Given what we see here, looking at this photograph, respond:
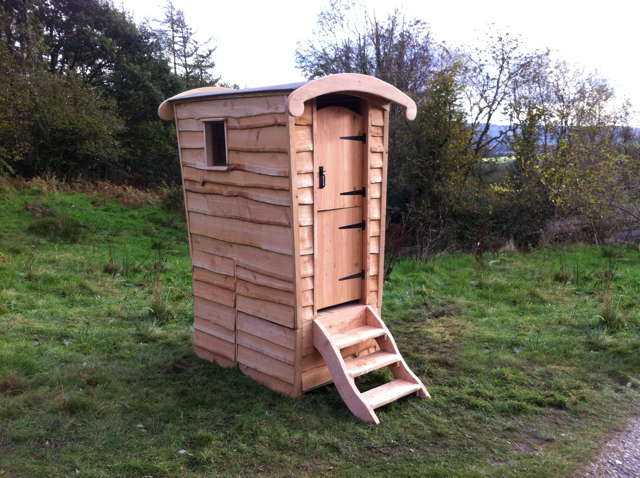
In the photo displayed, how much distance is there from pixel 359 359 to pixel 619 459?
2183 mm

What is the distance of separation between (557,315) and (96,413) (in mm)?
5835

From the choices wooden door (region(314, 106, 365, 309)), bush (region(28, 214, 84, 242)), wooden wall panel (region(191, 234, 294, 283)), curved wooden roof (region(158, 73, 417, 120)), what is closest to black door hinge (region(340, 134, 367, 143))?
wooden door (region(314, 106, 365, 309))

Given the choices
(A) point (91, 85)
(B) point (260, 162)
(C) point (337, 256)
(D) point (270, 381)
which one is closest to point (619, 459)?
(C) point (337, 256)

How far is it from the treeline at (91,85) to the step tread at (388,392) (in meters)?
14.8

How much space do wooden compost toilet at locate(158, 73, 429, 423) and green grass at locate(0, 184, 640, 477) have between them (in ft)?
1.13

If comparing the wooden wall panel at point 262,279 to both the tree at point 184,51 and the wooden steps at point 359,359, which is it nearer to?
the wooden steps at point 359,359

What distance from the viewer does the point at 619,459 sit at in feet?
13.3

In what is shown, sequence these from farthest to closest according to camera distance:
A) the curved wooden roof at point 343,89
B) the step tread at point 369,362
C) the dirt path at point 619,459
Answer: the step tread at point 369,362 < the curved wooden roof at point 343,89 < the dirt path at point 619,459

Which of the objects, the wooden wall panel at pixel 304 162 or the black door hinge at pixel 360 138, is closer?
the wooden wall panel at pixel 304 162

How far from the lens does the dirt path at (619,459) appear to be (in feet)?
12.7

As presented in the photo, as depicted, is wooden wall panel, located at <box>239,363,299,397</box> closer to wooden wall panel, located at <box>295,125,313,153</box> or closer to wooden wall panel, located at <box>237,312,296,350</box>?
wooden wall panel, located at <box>237,312,296,350</box>

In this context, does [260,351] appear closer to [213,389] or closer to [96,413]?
[213,389]

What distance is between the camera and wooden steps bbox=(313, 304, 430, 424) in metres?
4.56

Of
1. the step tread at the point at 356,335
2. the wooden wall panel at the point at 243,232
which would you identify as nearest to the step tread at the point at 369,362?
the step tread at the point at 356,335
